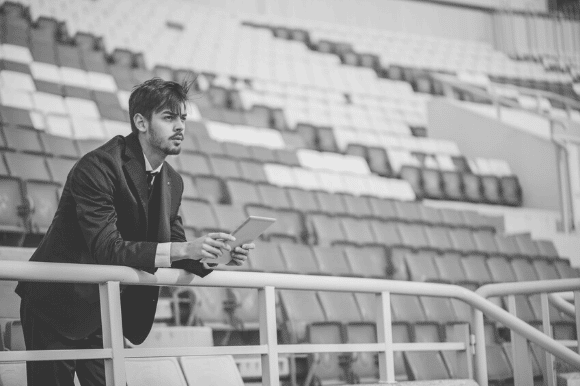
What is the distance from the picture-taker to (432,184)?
18.0ft

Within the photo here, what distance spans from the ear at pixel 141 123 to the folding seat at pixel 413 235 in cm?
270

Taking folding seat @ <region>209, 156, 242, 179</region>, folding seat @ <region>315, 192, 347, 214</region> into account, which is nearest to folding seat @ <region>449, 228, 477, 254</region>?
folding seat @ <region>315, 192, 347, 214</region>

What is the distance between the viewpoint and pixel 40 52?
521cm

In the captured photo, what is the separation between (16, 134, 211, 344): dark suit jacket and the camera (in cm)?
149

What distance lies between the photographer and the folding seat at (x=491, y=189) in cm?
563

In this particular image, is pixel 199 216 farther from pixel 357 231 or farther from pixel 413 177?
pixel 413 177

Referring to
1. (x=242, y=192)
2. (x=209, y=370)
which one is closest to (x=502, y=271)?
(x=242, y=192)

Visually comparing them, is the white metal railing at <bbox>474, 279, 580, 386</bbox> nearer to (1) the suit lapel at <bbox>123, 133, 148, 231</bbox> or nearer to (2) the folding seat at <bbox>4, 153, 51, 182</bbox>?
(1) the suit lapel at <bbox>123, 133, 148, 231</bbox>

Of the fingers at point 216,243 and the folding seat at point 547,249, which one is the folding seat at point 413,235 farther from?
the fingers at point 216,243

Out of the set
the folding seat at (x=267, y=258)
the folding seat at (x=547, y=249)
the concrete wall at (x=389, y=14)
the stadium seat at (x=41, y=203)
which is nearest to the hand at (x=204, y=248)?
the stadium seat at (x=41, y=203)

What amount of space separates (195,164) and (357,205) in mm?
896

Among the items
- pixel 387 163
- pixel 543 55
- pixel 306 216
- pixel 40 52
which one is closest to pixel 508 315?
pixel 306 216

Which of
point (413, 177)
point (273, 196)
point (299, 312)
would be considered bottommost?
point (299, 312)

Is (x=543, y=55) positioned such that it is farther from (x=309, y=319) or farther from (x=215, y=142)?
(x=309, y=319)
